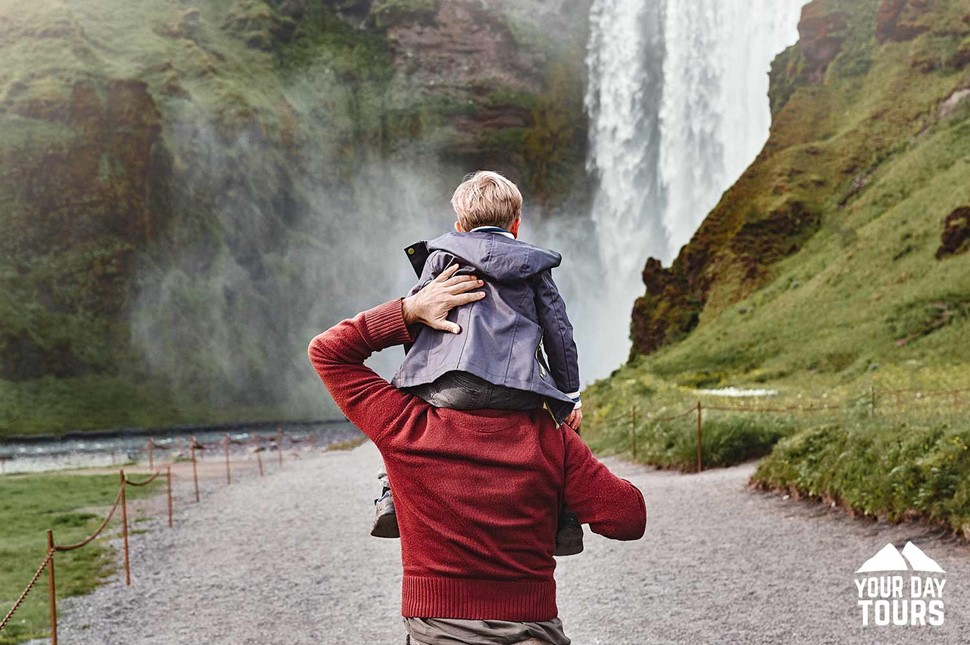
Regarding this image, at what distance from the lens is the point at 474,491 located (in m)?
2.72

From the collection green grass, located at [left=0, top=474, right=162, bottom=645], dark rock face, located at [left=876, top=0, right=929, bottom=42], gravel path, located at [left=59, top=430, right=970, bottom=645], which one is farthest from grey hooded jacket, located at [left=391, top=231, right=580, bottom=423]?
dark rock face, located at [left=876, top=0, right=929, bottom=42]

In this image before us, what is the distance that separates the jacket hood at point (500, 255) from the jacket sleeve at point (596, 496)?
0.50 metres

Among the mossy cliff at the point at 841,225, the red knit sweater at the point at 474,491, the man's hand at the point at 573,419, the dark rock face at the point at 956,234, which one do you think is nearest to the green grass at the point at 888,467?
the man's hand at the point at 573,419

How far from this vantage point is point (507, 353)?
2.71 metres

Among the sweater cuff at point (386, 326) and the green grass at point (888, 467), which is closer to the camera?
the sweater cuff at point (386, 326)

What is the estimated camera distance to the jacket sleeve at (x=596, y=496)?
9.18ft

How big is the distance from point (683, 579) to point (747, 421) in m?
8.40

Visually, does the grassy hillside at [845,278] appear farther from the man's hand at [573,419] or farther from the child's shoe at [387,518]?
the child's shoe at [387,518]

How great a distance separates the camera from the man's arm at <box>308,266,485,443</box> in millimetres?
2760

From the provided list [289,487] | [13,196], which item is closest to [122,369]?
[13,196]

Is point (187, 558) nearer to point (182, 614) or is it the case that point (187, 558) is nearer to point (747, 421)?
point (182, 614)

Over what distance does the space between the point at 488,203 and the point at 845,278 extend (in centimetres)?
3519

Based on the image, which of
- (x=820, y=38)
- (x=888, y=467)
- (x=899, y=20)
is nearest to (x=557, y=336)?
(x=888, y=467)

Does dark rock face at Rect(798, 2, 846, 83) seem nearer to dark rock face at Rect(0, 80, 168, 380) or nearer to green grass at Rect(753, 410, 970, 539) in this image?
green grass at Rect(753, 410, 970, 539)
